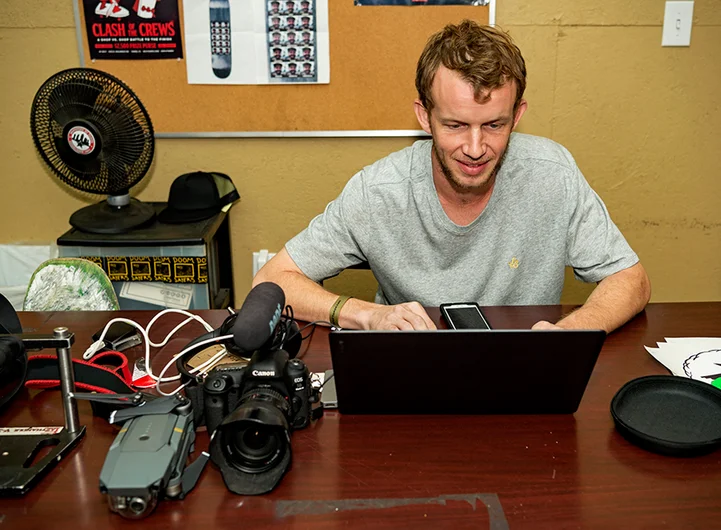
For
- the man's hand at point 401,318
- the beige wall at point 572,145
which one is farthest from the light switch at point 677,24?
the man's hand at point 401,318

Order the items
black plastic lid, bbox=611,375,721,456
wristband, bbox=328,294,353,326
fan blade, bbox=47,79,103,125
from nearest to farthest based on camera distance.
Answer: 1. black plastic lid, bbox=611,375,721,456
2. wristband, bbox=328,294,353,326
3. fan blade, bbox=47,79,103,125

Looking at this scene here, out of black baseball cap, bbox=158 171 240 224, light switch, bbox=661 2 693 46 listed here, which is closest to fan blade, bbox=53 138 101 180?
black baseball cap, bbox=158 171 240 224

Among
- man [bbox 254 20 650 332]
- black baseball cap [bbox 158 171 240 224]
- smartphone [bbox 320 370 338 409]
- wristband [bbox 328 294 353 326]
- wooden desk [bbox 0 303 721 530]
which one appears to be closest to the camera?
wooden desk [bbox 0 303 721 530]

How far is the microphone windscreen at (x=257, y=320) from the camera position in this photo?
36.1 inches

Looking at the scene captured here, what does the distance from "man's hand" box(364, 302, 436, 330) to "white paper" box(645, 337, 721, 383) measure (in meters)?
0.43

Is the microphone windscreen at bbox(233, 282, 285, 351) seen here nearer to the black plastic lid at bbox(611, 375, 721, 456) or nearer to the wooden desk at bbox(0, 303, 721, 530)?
the wooden desk at bbox(0, 303, 721, 530)

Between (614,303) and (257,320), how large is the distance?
0.83m

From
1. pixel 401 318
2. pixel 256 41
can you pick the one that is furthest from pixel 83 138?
pixel 401 318

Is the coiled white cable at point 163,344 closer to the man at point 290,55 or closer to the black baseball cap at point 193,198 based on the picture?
the black baseball cap at point 193,198

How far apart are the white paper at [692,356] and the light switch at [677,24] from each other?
1.64 meters

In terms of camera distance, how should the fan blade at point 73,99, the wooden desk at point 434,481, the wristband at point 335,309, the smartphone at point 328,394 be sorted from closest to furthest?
the wooden desk at point 434,481, the smartphone at point 328,394, the wristband at point 335,309, the fan blade at point 73,99

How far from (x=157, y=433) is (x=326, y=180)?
1894 mm

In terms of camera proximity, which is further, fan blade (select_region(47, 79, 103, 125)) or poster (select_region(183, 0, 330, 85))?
poster (select_region(183, 0, 330, 85))

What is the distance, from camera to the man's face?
1445 millimetres
